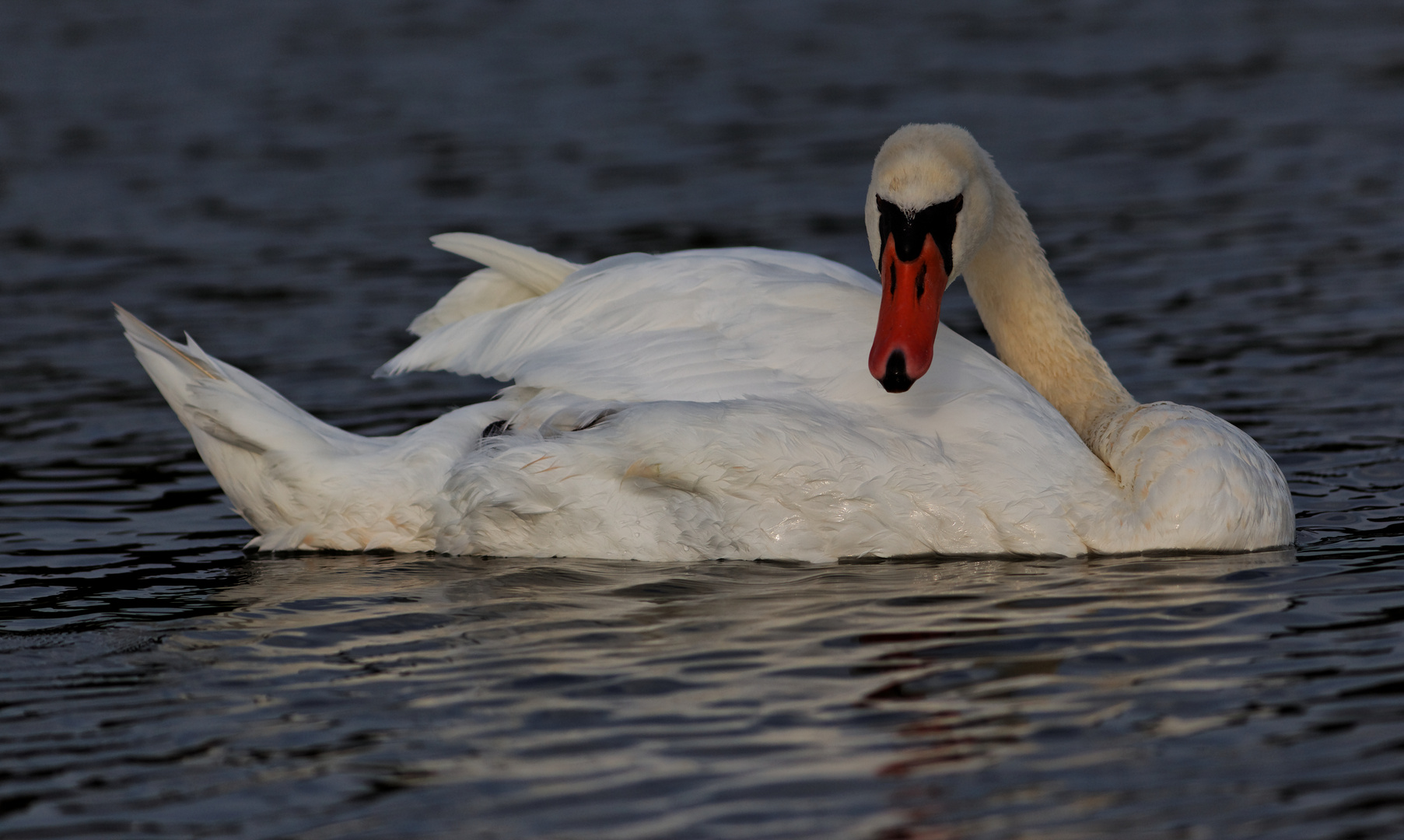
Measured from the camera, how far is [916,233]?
679 centimetres

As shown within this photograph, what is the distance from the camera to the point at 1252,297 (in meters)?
11.7

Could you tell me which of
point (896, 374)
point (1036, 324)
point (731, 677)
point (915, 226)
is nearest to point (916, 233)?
point (915, 226)

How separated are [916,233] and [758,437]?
923 mm

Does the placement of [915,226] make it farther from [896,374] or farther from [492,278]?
[492,278]

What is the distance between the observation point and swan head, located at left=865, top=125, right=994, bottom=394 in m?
6.52

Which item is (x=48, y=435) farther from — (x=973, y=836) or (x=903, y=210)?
(x=973, y=836)

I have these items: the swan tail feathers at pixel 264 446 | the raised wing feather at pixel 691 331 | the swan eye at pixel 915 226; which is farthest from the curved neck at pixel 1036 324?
the swan tail feathers at pixel 264 446

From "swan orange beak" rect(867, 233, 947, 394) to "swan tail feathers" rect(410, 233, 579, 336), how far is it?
152 cm

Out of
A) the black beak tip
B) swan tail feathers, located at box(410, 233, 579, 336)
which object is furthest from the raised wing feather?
the black beak tip

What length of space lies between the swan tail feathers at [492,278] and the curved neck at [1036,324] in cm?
170

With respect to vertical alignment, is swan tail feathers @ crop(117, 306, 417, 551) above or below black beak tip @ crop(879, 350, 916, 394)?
below

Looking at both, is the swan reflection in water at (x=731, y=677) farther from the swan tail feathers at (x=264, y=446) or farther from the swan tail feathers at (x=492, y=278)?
the swan tail feathers at (x=492, y=278)

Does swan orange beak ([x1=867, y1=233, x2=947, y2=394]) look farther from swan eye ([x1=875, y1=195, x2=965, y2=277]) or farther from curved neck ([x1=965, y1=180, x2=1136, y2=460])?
curved neck ([x1=965, y1=180, x2=1136, y2=460])

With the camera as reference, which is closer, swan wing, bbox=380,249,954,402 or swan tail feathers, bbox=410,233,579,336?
swan wing, bbox=380,249,954,402
